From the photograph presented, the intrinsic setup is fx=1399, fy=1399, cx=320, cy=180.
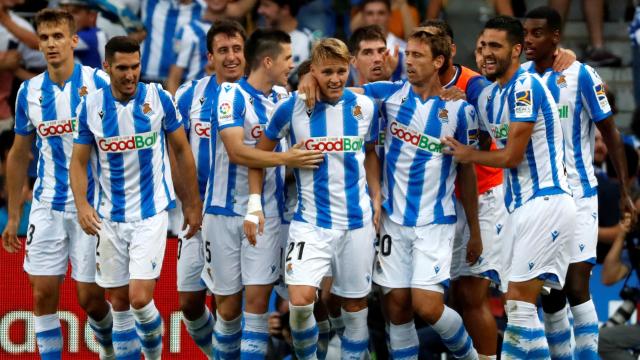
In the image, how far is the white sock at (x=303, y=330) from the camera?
30.1ft

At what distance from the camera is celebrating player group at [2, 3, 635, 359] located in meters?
9.11

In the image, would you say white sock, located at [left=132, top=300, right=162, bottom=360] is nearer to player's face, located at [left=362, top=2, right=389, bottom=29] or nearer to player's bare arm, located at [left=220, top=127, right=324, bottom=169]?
player's bare arm, located at [left=220, top=127, right=324, bottom=169]

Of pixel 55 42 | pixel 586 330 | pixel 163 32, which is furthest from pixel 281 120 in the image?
pixel 163 32

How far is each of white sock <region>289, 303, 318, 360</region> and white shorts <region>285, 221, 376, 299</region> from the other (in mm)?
185

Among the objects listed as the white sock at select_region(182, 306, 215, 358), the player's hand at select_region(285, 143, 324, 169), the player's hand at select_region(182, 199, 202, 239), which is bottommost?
the white sock at select_region(182, 306, 215, 358)

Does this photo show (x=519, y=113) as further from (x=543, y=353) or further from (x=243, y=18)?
(x=243, y=18)

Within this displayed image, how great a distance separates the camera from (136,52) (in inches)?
373

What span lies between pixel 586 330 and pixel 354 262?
164 cm

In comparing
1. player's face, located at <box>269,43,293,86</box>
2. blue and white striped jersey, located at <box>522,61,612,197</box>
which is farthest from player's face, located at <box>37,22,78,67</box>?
blue and white striped jersey, located at <box>522,61,612,197</box>

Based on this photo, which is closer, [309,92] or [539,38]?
[309,92]

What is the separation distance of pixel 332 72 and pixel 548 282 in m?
1.96

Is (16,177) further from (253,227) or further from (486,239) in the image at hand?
(486,239)

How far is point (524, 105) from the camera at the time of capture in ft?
29.1

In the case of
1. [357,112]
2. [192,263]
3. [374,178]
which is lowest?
[192,263]
